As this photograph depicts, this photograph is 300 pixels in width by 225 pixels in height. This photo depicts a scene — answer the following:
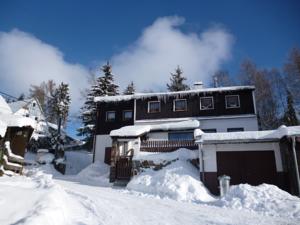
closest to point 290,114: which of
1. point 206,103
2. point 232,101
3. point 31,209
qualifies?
point 232,101

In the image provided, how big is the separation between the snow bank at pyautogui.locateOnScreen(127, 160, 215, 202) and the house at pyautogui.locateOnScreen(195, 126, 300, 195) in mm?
1009

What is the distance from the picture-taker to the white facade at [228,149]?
12.9m

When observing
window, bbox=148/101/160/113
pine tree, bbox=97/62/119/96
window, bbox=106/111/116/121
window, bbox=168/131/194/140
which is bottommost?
window, bbox=168/131/194/140

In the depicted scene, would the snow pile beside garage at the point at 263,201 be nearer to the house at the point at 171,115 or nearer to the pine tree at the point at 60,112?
the house at the point at 171,115

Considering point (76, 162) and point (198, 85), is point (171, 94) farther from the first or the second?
point (76, 162)

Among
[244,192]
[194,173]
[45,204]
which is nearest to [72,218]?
[45,204]

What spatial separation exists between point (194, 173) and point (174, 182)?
5.88 ft

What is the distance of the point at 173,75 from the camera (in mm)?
35719

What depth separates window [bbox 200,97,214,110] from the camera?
2141cm

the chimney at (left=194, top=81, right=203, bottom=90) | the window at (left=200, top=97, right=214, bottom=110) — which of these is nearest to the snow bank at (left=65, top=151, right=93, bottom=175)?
the window at (left=200, top=97, right=214, bottom=110)

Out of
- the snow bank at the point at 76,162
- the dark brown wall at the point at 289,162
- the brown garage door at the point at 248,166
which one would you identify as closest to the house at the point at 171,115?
the snow bank at the point at 76,162

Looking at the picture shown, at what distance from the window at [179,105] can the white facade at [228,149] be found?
8747mm

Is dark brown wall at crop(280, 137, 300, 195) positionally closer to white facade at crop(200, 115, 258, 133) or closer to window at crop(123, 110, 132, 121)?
white facade at crop(200, 115, 258, 133)

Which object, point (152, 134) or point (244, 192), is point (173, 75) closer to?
point (152, 134)
